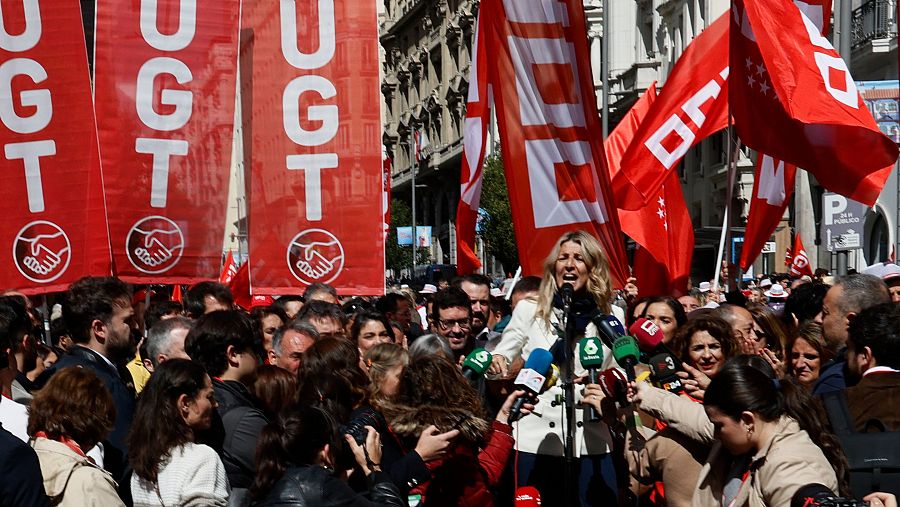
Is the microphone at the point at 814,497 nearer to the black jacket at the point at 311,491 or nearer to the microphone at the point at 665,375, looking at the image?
the black jacket at the point at 311,491

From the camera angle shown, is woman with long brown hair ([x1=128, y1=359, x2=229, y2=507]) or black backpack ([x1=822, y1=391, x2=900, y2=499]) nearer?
black backpack ([x1=822, y1=391, x2=900, y2=499])

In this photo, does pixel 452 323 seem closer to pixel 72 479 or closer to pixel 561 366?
pixel 561 366

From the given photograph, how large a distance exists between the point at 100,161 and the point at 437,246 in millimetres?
54058

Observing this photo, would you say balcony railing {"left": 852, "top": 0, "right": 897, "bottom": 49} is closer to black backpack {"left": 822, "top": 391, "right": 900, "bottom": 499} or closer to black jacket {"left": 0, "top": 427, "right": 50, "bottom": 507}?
black backpack {"left": 822, "top": 391, "right": 900, "bottom": 499}

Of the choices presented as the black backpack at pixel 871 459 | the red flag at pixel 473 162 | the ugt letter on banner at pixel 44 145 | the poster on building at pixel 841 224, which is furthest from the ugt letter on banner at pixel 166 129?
the poster on building at pixel 841 224

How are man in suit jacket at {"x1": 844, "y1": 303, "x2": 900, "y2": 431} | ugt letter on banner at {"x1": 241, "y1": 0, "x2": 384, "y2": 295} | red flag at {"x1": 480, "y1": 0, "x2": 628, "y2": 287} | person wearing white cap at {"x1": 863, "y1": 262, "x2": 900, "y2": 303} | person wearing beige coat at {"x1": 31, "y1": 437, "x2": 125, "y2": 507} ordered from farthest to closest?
ugt letter on banner at {"x1": 241, "y1": 0, "x2": 384, "y2": 295}, red flag at {"x1": 480, "y1": 0, "x2": 628, "y2": 287}, person wearing white cap at {"x1": 863, "y1": 262, "x2": 900, "y2": 303}, man in suit jacket at {"x1": 844, "y1": 303, "x2": 900, "y2": 431}, person wearing beige coat at {"x1": 31, "y1": 437, "x2": 125, "y2": 507}

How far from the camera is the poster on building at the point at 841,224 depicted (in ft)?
46.2

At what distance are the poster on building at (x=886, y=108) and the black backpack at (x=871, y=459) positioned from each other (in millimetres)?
8139

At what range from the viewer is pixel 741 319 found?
7.71 m

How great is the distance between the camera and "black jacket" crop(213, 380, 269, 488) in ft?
17.3

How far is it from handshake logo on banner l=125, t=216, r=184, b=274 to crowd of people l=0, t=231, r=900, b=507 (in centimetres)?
186

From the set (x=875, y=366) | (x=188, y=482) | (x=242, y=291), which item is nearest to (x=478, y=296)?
(x=242, y=291)

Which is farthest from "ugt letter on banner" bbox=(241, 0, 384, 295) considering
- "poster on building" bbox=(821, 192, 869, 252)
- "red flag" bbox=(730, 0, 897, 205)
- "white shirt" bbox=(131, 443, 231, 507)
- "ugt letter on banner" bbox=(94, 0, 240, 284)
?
"poster on building" bbox=(821, 192, 869, 252)

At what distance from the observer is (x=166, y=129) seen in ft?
30.9
